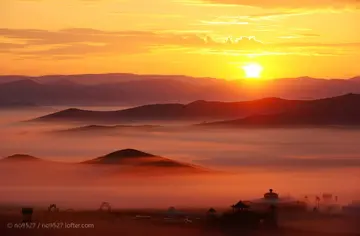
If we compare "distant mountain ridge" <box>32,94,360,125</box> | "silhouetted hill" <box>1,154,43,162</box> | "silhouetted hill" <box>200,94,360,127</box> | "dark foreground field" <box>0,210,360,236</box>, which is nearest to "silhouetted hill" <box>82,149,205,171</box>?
"silhouetted hill" <box>1,154,43,162</box>

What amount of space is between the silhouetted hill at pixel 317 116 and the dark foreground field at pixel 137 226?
35.7ft

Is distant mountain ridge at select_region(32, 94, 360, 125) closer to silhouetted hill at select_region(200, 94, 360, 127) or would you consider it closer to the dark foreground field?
silhouetted hill at select_region(200, 94, 360, 127)

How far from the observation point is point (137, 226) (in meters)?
12.0

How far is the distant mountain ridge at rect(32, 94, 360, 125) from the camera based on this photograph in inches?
932

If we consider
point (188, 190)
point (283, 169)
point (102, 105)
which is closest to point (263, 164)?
point (283, 169)

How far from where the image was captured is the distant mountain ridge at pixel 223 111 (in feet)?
77.7

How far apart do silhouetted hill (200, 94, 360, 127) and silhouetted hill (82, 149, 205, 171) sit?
17.0 ft

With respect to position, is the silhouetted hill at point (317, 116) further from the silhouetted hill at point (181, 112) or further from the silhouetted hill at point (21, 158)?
the silhouetted hill at point (21, 158)

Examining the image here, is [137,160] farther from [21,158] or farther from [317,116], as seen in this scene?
[317,116]

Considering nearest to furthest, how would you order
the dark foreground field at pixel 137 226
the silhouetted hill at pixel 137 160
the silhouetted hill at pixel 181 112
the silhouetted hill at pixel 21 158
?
the dark foreground field at pixel 137 226 < the silhouetted hill at pixel 137 160 < the silhouetted hill at pixel 21 158 < the silhouetted hill at pixel 181 112

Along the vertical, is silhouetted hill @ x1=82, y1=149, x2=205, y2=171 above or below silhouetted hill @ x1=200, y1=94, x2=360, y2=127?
below

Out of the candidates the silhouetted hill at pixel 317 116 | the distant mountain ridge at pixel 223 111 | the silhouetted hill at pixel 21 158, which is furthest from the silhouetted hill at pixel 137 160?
the silhouetted hill at pixel 317 116

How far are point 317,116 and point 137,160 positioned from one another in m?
7.85

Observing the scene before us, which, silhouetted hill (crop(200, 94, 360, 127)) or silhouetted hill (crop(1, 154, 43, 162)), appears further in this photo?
silhouetted hill (crop(200, 94, 360, 127))
